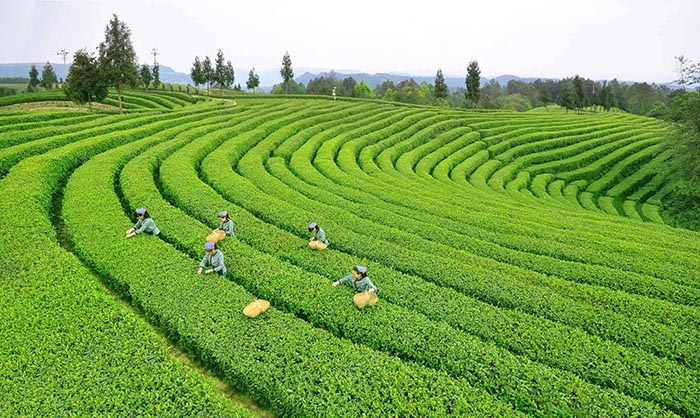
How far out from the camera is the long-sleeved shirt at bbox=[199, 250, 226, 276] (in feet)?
41.7

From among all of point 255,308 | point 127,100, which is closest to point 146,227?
point 255,308

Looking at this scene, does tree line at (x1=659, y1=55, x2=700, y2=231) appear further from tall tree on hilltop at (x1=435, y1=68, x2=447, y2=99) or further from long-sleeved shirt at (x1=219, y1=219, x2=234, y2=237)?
tall tree on hilltop at (x1=435, y1=68, x2=447, y2=99)

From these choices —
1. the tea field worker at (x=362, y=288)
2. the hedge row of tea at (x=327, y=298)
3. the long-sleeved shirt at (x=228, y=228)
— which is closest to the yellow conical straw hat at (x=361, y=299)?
the tea field worker at (x=362, y=288)

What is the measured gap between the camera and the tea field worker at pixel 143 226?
14750 mm

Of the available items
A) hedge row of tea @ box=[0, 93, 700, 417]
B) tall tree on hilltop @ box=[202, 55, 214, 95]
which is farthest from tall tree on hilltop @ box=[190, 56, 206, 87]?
hedge row of tea @ box=[0, 93, 700, 417]

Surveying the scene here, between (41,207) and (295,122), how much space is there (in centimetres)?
3031

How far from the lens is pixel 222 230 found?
1505 centimetres

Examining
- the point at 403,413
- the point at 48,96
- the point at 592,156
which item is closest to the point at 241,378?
the point at 403,413

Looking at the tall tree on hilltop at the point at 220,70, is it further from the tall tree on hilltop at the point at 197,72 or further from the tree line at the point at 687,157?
the tree line at the point at 687,157

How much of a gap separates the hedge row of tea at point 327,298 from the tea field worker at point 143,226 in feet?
1.73

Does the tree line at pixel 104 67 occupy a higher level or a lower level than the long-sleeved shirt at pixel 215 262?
higher

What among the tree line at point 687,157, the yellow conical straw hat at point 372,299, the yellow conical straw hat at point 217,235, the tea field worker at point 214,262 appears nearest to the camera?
the yellow conical straw hat at point 372,299

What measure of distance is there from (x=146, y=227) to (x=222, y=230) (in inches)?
106

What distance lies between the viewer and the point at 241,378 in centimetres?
898
